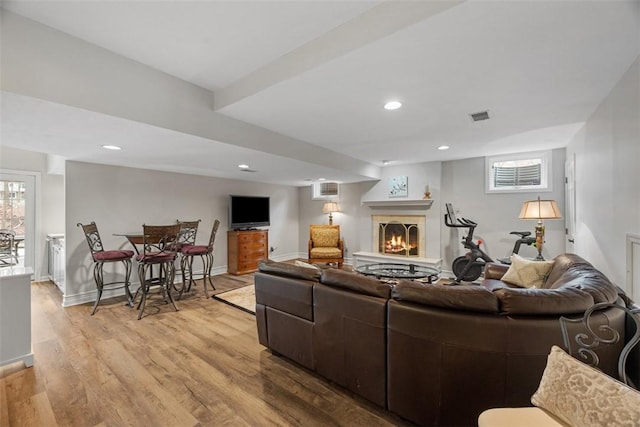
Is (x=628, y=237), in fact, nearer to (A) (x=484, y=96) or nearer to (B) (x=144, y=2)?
(A) (x=484, y=96)

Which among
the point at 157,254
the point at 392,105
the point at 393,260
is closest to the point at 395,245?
the point at 393,260

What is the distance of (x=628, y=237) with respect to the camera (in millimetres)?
1887

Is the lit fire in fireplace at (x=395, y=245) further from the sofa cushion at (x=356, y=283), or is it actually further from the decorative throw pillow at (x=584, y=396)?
the decorative throw pillow at (x=584, y=396)

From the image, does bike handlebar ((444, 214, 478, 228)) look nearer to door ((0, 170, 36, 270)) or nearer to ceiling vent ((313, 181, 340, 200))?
ceiling vent ((313, 181, 340, 200))

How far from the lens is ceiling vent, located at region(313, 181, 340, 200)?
720 cm

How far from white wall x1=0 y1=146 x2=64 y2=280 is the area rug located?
3.69 meters

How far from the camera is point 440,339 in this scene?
156cm

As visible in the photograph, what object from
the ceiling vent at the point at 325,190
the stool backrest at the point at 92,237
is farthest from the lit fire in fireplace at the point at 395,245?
the stool backrest at the point at 92,237

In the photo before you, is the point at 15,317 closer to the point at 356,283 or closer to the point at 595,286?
the point at 356,283

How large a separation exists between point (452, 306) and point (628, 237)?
4.80 feet

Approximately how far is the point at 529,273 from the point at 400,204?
3.21 m

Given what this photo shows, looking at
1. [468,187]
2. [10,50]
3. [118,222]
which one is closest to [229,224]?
[118,222]

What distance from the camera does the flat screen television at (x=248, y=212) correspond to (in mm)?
5965

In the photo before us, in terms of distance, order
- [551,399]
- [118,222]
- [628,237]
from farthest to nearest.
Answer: [118,222], [628,237], [551,399]
